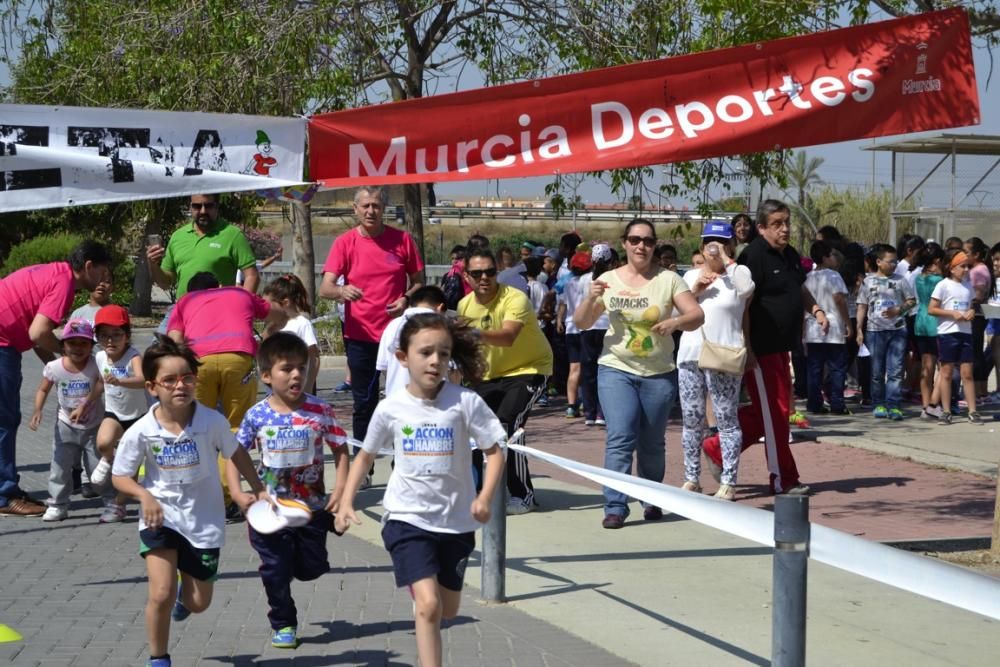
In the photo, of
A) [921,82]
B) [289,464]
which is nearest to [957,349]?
[921,82]

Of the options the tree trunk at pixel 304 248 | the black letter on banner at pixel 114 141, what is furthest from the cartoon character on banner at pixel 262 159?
the tree trunk at pixel 304 248

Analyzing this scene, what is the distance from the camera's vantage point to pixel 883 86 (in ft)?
22.0

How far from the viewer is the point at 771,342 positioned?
31.1 ft

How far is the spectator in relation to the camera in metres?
9.35

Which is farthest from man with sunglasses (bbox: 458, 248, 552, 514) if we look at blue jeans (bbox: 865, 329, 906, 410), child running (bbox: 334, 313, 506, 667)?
blue jeans (bbox: 865, 329, 906, 410)

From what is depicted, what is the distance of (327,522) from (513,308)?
9.11 ft

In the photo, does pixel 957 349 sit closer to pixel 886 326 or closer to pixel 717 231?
pixel 886 326

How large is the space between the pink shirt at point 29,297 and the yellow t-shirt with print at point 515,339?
266 centimetres

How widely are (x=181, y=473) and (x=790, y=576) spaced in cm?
261

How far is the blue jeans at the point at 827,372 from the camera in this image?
14.2 metres

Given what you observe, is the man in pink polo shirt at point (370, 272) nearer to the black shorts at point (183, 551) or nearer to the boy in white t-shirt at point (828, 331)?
the black shorts at point (183, 551)

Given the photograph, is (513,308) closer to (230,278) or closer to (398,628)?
(230,278)

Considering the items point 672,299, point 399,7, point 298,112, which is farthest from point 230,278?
point 399,7

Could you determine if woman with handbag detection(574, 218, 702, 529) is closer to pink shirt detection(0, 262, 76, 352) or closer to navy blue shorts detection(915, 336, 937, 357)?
pink shirt detection(0, 262, 76, 352)
